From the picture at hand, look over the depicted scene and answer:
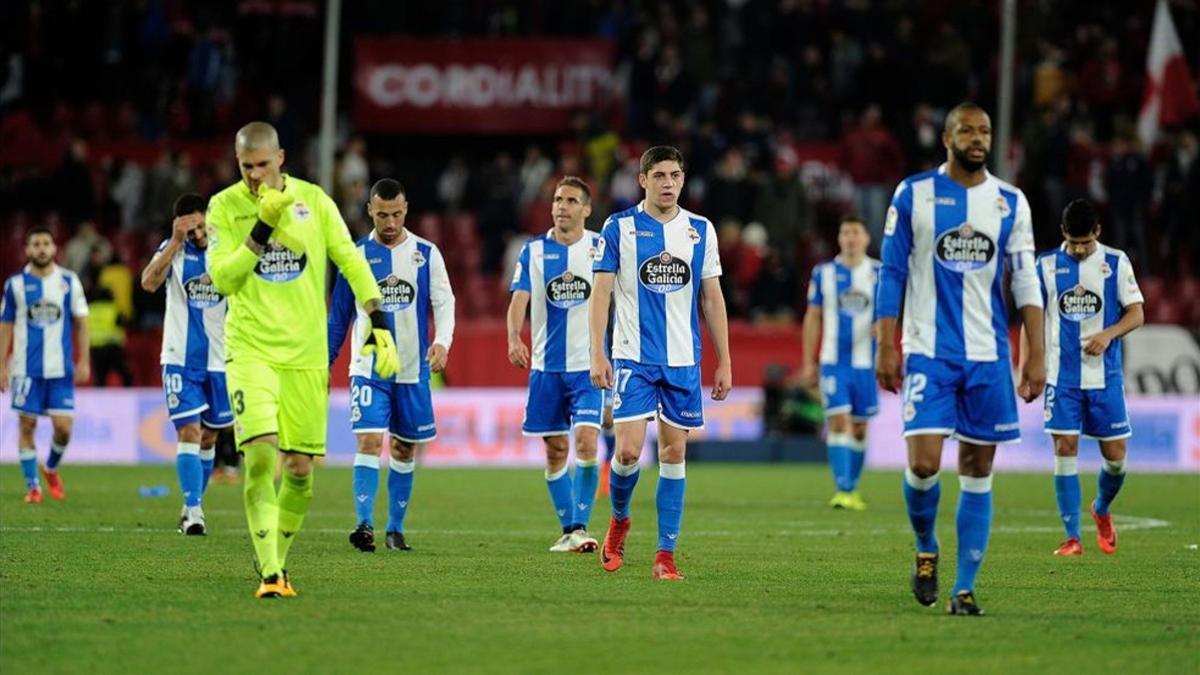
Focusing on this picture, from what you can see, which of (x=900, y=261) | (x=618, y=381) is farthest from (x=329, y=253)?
(x=900, y=261)

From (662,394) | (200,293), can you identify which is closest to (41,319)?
(200,293)

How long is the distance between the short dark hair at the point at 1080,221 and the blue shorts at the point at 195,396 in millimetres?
6741

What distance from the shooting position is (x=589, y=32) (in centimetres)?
3338

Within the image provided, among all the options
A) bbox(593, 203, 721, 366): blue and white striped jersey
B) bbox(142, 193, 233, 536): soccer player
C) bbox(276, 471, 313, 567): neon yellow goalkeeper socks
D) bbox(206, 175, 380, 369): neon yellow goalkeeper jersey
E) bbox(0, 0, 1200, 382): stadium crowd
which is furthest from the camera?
bbox(0, 0, 1200, 382): stadium crowd

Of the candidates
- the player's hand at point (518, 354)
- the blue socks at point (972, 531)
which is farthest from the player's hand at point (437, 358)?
the blue socks at point (972, 531)

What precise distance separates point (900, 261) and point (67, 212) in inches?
877

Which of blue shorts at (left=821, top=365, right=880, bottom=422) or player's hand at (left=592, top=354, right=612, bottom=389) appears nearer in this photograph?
player's hand at (left=592, top=354, right=612, bottom=389)

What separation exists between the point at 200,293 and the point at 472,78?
58.4 ft

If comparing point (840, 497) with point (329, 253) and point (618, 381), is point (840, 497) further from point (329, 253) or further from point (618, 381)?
point (329, 253)

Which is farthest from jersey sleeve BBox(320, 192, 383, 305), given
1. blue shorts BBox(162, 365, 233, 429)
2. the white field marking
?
blue shorts BBox(162, 365, 233, 429)

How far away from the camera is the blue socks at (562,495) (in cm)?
1395

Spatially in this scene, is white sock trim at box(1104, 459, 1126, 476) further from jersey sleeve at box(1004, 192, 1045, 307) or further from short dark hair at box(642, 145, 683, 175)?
jersey sleeve at box(1004, 192, 1045, 307)

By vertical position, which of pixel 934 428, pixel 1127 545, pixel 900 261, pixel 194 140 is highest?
pixel 194 140

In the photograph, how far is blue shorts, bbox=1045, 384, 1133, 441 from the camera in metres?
14.2
